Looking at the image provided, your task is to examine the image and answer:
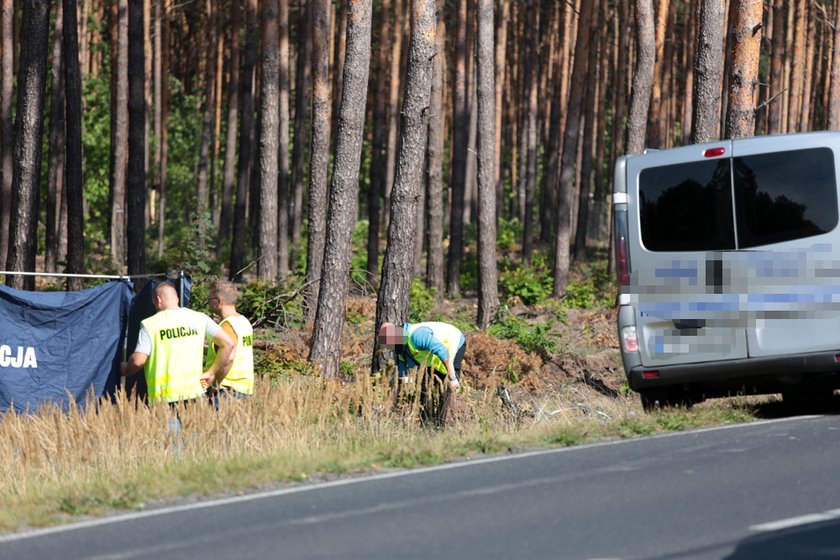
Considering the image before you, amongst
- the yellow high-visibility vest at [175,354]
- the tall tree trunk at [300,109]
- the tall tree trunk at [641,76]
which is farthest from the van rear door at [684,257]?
the tall tree trunk at [300,109]

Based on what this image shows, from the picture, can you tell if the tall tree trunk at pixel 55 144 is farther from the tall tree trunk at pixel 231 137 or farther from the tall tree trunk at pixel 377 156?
the tall tree trunk at pixel 377 156

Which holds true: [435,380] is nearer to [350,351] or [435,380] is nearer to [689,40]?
[350,351]

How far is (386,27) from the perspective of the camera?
35.8 metres

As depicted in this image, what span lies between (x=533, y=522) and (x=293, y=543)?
1.40 m

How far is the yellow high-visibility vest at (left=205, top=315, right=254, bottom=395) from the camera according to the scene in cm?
1110

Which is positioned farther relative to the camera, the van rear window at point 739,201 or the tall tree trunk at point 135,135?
the tall tree trunk at point 135,135

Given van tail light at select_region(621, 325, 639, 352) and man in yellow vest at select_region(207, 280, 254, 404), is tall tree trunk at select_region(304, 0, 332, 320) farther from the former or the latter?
van tail light at select_region(621, 325, 639, 352)

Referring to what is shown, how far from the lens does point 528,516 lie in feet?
24.7

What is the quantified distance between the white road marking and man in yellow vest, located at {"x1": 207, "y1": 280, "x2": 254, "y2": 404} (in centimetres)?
516

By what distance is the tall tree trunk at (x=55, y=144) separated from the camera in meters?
32.5

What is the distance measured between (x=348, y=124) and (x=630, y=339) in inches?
254

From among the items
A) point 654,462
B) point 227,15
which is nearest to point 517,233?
point 227,15

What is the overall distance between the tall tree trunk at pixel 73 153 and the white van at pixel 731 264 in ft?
51.6

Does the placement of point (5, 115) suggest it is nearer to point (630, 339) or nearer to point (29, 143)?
point (29, 143)
